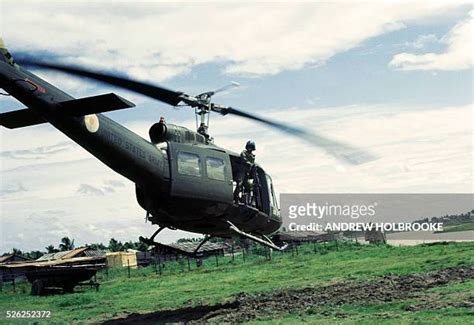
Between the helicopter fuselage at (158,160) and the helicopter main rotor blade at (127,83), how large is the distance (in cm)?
45

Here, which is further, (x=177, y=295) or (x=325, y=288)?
(x=177, y=295)

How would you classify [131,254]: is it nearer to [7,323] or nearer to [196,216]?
[7,323]

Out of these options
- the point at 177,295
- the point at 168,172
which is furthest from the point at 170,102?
the point at 177,295

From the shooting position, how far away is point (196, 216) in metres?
14.9

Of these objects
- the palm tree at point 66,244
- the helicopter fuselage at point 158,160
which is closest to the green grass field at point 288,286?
the helicopter fuselage at point 158,160

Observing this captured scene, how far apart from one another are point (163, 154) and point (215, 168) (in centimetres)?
143

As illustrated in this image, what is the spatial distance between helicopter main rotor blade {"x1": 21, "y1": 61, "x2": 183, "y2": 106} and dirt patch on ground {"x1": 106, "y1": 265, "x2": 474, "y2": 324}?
603 cm

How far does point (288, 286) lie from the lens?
2273 centimetres

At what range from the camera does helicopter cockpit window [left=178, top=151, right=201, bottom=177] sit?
14.3 m

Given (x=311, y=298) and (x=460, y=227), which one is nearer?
(x=311, y=298)

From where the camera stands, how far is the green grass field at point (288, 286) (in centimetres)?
1471

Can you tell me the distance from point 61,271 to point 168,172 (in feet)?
59.9

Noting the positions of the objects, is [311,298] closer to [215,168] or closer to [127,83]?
[215,168]

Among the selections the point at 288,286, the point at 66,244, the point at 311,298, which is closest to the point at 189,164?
the point at 311,298
